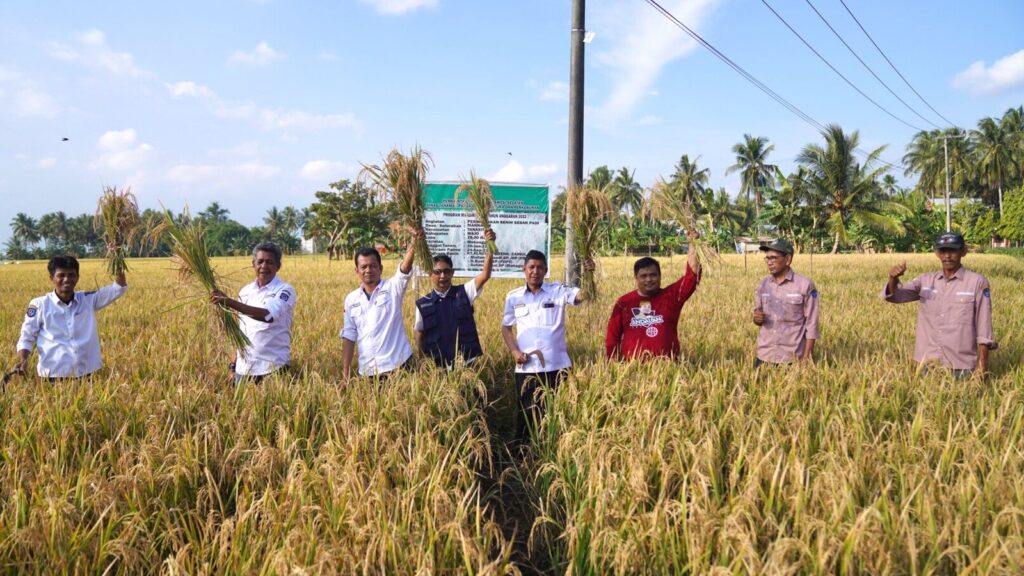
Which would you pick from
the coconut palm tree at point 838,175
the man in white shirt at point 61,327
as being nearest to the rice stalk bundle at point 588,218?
the man in white shirt at point 61,327

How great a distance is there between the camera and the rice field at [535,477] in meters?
2.03

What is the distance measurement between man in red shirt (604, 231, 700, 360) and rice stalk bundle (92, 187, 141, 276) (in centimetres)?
375

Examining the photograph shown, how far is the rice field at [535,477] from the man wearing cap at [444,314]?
0.53 meters

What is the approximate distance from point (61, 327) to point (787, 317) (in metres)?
5.34

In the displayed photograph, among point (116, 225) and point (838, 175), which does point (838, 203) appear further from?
point (116, 225)

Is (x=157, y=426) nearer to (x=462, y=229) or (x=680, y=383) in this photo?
(x=680, y=383)

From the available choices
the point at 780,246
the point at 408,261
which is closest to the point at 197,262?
the point at 408,261

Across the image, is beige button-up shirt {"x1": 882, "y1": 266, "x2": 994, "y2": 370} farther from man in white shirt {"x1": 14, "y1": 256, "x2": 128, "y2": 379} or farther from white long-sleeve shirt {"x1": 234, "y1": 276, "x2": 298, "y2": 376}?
man in white shirt {"x1": 14, "y1": 256, "x2": 128, "y2": 379}

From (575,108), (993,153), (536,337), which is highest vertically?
(993,153)

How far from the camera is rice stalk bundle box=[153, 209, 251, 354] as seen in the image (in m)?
3.80

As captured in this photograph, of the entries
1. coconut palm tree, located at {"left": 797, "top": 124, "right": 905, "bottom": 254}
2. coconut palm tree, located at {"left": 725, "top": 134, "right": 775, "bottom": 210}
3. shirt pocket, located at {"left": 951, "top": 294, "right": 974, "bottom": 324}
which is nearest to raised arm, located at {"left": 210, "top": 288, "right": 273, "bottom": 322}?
shirt pocket, located at {"left": 951, "top": 294, "right": 974, "bottom": 324}

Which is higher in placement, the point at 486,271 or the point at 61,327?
the point at 486,271

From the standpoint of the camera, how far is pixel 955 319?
4.25m

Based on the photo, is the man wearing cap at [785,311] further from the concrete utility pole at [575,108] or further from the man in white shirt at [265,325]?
the man in white shirt at [265,325]
